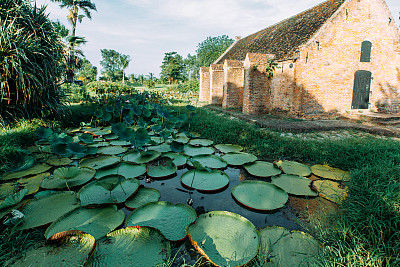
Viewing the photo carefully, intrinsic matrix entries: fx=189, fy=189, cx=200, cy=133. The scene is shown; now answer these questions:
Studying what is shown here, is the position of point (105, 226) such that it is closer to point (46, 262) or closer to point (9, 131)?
point (46, 262)

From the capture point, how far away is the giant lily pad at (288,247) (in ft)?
5.45

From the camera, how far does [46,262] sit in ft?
5.04

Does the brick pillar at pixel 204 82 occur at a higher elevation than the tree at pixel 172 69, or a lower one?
lower

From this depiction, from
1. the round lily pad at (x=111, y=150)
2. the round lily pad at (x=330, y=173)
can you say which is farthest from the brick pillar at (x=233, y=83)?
the round lily pad at (x=330, y=173)

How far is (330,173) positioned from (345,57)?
8.03 metres

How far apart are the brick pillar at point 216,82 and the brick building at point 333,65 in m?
4.86

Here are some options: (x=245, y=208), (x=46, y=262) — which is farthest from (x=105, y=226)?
(x=245, y=208)

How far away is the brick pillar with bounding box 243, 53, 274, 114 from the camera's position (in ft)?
31.5

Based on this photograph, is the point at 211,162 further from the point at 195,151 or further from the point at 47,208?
the point at 47,208

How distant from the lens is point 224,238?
1.90 m

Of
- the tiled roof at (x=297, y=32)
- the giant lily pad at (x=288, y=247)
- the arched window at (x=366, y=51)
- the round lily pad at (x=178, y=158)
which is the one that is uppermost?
the tiled roof at (x=297, y=32)

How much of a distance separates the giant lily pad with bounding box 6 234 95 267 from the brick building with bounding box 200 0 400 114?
9.13m

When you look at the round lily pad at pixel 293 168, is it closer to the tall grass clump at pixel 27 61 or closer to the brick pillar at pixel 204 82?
the tall grass clump at pixel 27 61

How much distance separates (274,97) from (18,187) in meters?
9.89
